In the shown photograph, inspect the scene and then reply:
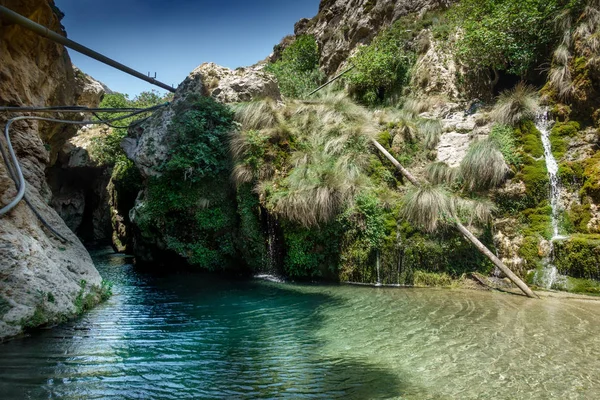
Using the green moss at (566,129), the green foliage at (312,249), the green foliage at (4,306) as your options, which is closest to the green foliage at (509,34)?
the green moss at (566,129)

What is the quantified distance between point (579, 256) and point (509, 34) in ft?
23.0

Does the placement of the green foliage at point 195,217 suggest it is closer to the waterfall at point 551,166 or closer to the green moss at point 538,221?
the green moss at point 538,221

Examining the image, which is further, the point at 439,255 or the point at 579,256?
the point at 439,255

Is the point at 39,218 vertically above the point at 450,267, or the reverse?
the point at 39,218

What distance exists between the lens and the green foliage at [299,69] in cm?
1666

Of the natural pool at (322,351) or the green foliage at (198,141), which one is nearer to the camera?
the natural pool at (322,351)

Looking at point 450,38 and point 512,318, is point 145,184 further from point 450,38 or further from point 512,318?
point 450,38

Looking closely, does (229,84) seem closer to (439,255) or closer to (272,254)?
(272,254)

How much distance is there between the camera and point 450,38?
12.5 meters

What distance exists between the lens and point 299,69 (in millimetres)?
19078

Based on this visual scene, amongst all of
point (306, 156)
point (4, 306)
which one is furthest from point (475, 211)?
point (4, 306)

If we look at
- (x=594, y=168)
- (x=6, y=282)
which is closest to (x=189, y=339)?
(x=6, y=282)

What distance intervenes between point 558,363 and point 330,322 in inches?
108

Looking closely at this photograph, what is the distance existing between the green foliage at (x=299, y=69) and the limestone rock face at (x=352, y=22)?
58 centimetres
